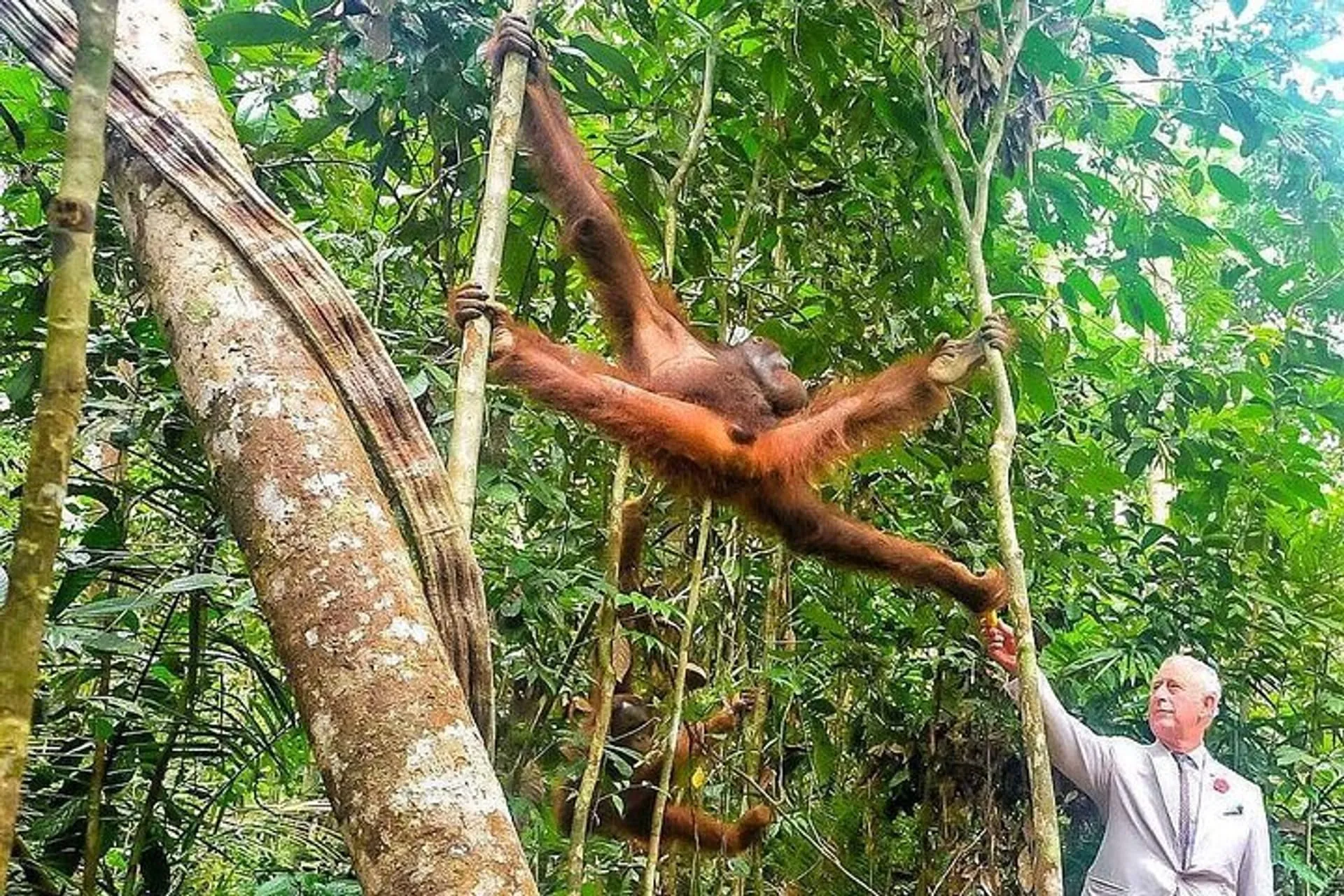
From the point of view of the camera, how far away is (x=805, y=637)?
14.1ft

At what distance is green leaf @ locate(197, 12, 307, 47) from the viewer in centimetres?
231

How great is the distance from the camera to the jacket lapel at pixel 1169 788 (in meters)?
3.10

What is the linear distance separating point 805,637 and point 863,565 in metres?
0.96

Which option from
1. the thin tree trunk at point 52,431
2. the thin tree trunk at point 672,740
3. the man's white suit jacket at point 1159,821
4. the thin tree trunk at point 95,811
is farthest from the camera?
the man's white suit jacket at point 1159,821

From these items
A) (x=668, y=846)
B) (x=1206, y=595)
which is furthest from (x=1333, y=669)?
(x=668, y=846)

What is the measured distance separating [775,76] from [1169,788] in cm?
199

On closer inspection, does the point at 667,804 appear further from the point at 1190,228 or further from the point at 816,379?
the point at 1190,228

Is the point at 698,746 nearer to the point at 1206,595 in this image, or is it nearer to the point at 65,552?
the point at 1206,595

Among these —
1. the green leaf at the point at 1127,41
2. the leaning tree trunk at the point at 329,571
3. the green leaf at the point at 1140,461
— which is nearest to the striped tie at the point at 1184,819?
the green leaf at the point at 1140,461

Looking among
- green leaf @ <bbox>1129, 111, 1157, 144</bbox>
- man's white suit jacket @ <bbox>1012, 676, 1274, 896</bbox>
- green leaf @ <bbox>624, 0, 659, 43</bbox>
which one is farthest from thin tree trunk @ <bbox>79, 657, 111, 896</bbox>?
green leaf @ <bbox>1129, 111, 1157, 144</bbox>

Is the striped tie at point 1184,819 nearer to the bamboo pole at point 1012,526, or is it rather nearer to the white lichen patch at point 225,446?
the bamboo pole at point 1012,526

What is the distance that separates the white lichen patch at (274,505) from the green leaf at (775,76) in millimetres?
2140

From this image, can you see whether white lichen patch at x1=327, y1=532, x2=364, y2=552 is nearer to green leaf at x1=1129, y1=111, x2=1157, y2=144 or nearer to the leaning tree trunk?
the leaning tree trunk

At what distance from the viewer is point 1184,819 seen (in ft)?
10.2
